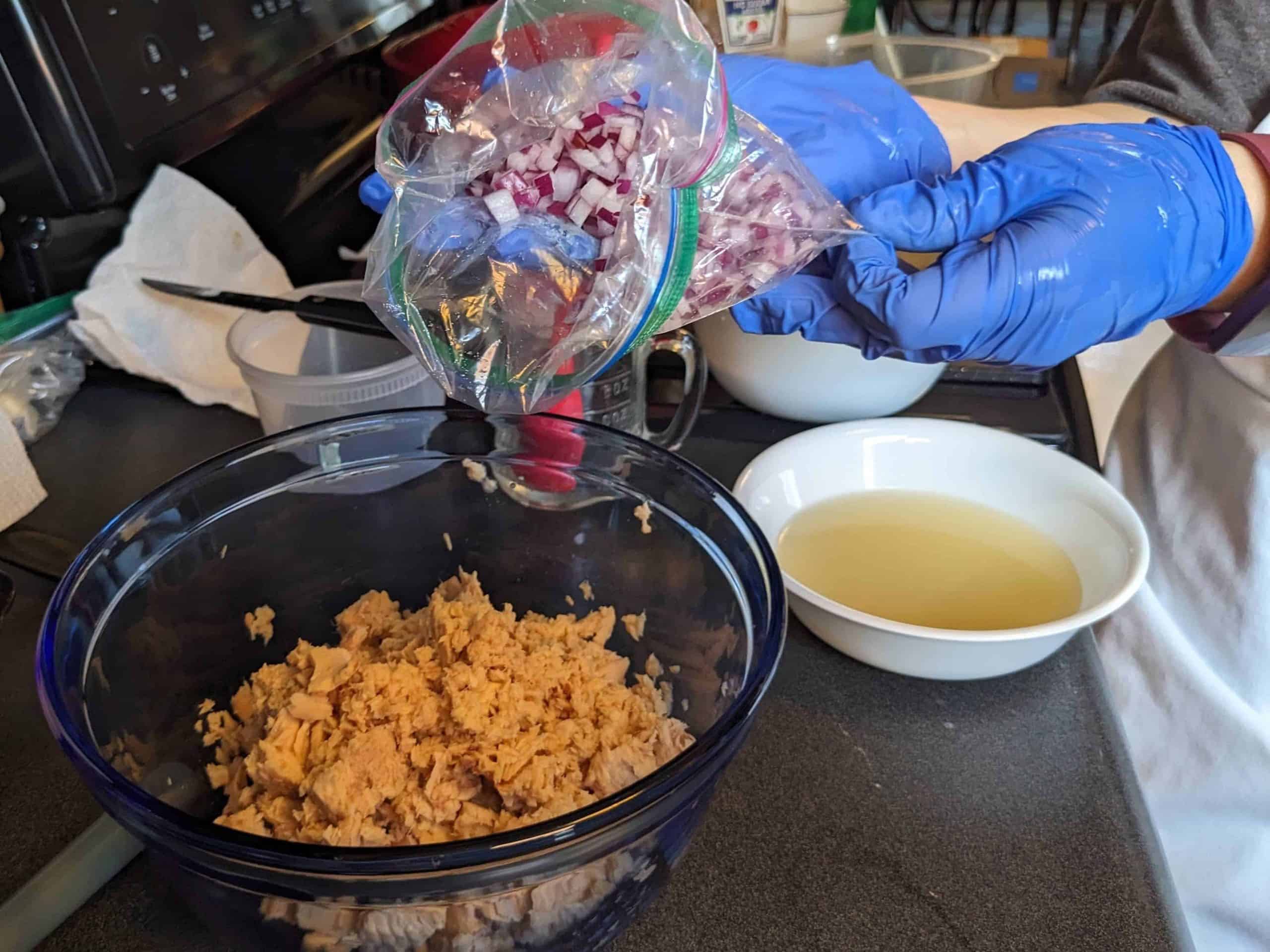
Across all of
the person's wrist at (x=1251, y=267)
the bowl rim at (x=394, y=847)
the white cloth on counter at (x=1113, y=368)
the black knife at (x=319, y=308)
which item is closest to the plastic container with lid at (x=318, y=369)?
the black knife at (x=319, y=308)

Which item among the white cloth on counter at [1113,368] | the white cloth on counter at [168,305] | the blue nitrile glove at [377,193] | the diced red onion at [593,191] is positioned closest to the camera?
the diced red onion at [593,191]

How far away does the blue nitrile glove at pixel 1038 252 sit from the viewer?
56 cm

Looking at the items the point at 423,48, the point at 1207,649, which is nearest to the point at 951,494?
the point at 1207,649

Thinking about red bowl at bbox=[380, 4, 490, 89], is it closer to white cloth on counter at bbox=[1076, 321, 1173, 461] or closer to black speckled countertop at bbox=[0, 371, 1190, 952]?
black speckled countertop at bbox=[0, 371, 1190, 952]

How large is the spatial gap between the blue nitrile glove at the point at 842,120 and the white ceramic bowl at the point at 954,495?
20 centimetres

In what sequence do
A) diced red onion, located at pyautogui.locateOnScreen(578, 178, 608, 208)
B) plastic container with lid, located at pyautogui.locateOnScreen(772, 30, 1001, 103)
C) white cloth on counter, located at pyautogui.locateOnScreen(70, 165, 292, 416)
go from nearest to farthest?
diced red onion, located at pyautogui.locateOnScreen(578, 178, 608, 208) → white cloth on counter, located at pyautogui.locateOnScreen(70, 165, 292, 416) → plastic container with lid, located at pyautogui.locateOnScreen(772, 30, 1001, 103)

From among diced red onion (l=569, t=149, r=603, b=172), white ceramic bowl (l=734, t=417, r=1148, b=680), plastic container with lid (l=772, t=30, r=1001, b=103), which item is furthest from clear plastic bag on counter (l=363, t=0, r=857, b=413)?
plastic container with lid (l=772, t=30, r=1001, b=103)

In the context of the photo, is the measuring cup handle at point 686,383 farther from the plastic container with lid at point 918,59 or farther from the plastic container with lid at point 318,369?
the plastic container with lid at point 918,59

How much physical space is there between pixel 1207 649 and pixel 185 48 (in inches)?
38.7

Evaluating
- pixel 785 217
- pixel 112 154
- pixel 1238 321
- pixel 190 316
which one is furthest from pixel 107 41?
pixel 1238 321

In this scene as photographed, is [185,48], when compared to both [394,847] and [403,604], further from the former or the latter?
[394,847]

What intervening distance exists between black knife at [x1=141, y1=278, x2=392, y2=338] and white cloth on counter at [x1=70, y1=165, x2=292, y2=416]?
0.05 metres

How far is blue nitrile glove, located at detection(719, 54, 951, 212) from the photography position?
0.61 metres

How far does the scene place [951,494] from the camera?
737 mm
